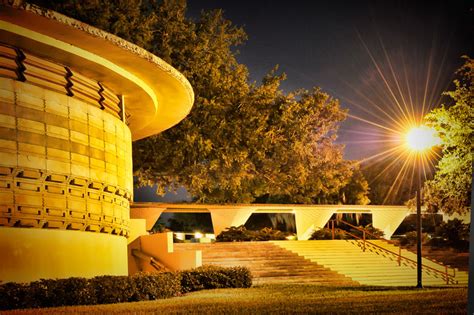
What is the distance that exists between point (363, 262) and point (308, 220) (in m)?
7.77

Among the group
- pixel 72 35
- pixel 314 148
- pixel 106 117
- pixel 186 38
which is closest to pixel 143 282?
pixel 106 117

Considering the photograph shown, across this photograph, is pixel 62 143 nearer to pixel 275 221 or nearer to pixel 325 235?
pixel 325 235

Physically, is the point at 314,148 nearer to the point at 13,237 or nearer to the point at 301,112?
the point at 301,112

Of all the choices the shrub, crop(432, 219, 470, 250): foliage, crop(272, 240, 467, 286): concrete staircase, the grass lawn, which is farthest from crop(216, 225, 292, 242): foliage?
the grass lawn

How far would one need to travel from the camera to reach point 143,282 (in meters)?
14.1

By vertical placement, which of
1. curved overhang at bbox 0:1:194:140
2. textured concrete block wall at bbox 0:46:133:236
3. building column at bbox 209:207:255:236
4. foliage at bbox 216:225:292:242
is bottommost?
foliage at bbox 216:225:292:242

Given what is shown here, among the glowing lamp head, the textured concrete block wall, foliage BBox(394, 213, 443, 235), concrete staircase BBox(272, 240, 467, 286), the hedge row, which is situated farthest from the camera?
foliage BBox(394, 213, 443, 235)

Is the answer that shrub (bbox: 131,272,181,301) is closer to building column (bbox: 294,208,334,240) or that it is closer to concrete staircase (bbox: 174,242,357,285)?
concrete staircase (bbox: 174,242,357,285)

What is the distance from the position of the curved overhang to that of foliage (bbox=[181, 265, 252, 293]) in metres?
5.09

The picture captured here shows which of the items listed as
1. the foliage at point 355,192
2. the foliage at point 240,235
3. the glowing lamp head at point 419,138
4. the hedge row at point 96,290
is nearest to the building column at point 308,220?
the foliage at point 240,235

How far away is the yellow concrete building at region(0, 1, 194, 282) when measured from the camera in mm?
12562

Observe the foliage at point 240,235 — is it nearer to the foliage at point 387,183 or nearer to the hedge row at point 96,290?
the hedge row at point 96,290

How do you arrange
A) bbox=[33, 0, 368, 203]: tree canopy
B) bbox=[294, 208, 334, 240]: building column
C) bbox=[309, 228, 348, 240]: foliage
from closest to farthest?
bbox=[33, 0, 368, 203]: tree canopy < bbox=[309, 228, 348, 240]: foliage < bbox=[294, 208, 334, 240]: building column

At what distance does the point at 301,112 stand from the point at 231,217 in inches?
249
